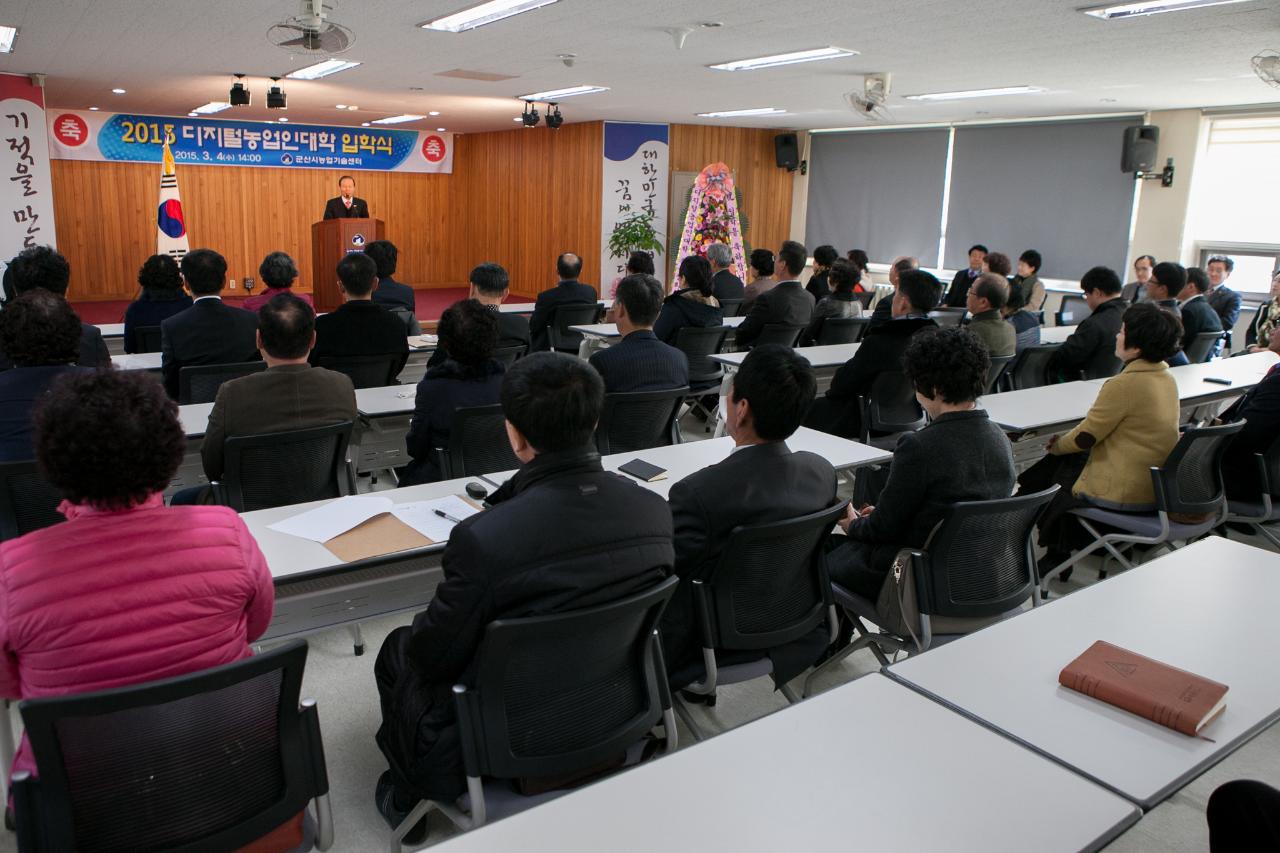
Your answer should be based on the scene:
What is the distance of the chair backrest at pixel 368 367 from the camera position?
4535 mm

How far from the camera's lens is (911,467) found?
2586 mm

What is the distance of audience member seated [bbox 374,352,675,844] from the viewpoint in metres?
1.74

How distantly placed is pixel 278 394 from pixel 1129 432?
3212 millimetres

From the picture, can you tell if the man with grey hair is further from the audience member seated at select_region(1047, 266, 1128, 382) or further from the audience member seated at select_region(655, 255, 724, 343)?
the audience member seated at select_region(1047, 266, 1128, 382)

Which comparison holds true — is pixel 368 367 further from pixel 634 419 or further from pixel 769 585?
pixel 769 585

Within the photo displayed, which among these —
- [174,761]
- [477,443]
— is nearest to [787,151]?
[477,443]

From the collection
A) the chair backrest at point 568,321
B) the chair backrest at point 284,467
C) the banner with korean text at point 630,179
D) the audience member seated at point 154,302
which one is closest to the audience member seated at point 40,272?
the audience member seated at point 154,302

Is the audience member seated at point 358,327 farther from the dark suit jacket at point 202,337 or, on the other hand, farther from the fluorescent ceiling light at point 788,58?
the fluorescent ceiling light at point 788,58

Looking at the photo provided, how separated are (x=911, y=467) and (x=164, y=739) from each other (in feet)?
6.28

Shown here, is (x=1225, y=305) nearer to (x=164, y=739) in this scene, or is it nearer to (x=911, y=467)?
(x=911, y=467)

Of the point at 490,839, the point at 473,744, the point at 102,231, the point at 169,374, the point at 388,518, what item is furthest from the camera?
the point at 102,231

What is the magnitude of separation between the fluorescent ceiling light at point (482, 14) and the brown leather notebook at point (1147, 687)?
4720 mm

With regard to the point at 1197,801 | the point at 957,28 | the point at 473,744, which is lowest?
the point at 1197,801

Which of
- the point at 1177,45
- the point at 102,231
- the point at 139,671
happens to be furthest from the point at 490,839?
the point at 102,231
